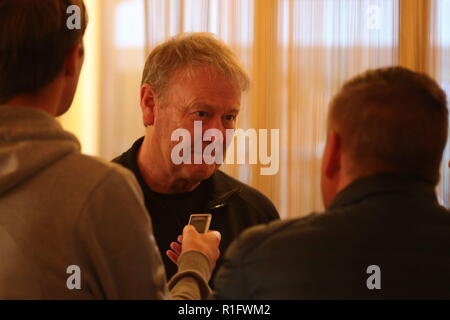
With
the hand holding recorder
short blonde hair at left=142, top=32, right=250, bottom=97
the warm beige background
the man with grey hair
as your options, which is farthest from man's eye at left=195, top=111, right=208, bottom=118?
the warm beige background

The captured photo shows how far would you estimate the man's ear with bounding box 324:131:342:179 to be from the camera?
0.95 meters

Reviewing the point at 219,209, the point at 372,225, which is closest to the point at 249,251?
the point at 372,225

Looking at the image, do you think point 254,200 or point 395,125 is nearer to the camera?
point 395,125

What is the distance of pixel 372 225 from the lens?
86cm

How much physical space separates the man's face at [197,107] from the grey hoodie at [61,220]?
78 centimetres

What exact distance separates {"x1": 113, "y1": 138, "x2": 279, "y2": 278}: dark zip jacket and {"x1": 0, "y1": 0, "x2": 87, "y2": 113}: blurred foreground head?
760mm

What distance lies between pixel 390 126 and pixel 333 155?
111mm

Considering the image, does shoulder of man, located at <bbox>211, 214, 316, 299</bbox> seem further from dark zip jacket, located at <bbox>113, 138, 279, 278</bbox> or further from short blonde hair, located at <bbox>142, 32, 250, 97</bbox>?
short blonde hair, located at <bbox>142, 32, 250, 97</bbox>

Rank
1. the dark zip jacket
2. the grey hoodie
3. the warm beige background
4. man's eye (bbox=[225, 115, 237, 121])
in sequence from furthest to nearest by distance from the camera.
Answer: the warm beige background < man's eye (bbox=[225, 115, 237, 121]) < the dark zip jacket < the grey hoodie

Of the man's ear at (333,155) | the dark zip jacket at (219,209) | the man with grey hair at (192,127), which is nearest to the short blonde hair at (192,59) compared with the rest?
the man with grey hair at (192,127)

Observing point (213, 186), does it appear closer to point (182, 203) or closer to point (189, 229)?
point (182, 203)

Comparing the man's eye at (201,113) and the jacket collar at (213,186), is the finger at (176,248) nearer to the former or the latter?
the jacket collar at (213,186)
